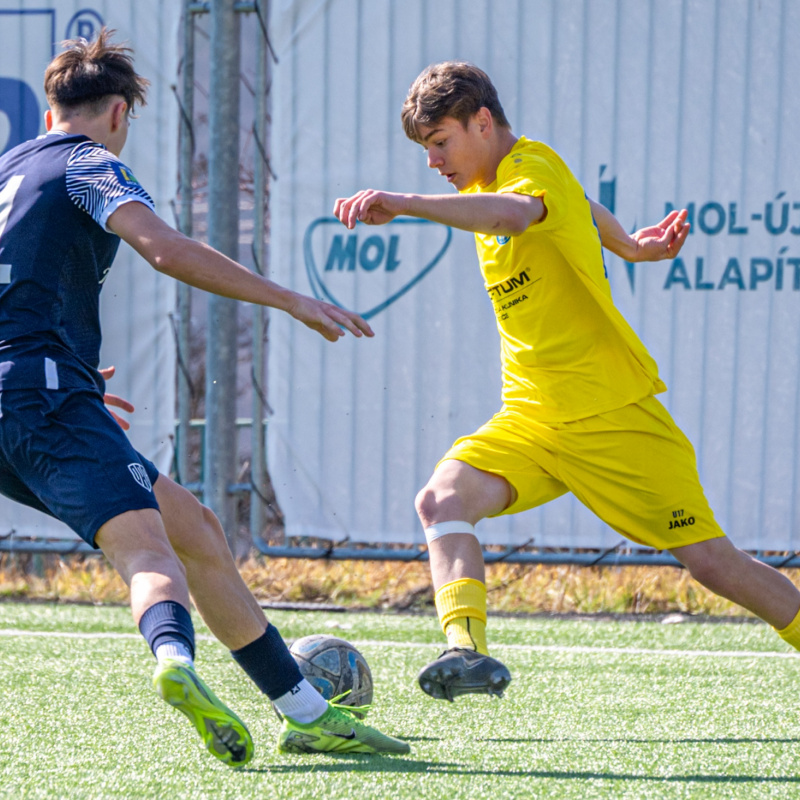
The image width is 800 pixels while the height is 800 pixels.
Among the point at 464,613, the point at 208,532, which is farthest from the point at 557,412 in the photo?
the point at 208,532

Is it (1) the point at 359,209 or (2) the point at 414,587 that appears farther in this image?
(2) the point at 414,587

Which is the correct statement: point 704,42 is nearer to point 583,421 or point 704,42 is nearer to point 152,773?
point 583,421

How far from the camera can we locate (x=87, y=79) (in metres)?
3.05

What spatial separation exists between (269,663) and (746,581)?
55.1 inches

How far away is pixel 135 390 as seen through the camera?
6.50m

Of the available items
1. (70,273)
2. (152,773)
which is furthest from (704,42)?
(152,773)

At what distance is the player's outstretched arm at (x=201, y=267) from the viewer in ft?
Answer: 8.85

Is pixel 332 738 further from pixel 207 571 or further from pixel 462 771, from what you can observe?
pixel 207 571

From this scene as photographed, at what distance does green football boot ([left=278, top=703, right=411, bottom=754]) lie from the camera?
319cm

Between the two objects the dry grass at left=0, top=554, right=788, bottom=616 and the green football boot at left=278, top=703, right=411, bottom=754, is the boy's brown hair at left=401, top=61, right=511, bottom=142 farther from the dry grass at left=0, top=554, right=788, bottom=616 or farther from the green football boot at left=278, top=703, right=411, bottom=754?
the dry grass at left=0, top=554, right=788, bottom=616

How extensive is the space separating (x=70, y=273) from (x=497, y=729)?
178 cm

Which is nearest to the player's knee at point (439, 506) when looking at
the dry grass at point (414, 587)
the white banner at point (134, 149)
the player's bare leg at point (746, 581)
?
the player's bare leg at point (746, 581)

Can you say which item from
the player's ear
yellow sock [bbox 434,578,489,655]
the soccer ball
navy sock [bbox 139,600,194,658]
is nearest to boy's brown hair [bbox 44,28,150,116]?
the player's ear

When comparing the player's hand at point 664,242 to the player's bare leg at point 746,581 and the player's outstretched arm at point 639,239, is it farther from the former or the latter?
the player's bare leg at point 746,581
